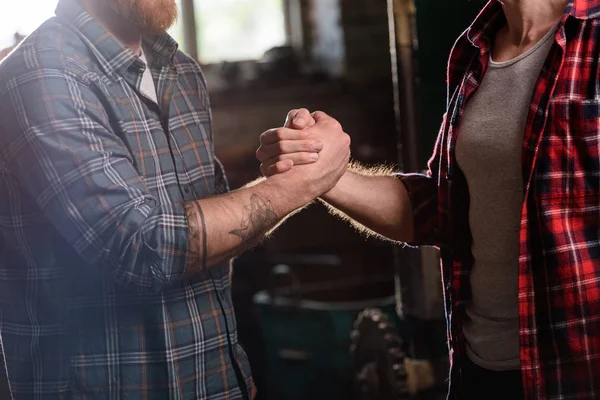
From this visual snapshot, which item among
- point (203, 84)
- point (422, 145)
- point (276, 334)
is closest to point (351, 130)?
point (276, 334)

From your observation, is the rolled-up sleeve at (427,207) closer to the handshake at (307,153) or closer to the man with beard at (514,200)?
the man with beard at (514,200)

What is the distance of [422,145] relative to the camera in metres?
2.70

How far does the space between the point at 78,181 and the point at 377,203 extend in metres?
→ 0.73

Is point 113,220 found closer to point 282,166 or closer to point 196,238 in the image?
point 196,238

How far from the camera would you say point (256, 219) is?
1622 mm

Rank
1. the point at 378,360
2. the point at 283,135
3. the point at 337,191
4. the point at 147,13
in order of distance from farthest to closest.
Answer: the point at 378,360
the point at 337,191
the point at 283,135
the point at 147,13

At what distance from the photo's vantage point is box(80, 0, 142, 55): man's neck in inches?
66.7

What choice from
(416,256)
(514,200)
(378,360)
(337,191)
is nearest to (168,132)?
(337,191)

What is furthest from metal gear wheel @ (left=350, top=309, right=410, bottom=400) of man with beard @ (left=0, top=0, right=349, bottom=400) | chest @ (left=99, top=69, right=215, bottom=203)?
chest @ (left=99, top=69, right=215, bottom=203)

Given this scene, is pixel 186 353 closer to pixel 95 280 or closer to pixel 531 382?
pixel 95 280

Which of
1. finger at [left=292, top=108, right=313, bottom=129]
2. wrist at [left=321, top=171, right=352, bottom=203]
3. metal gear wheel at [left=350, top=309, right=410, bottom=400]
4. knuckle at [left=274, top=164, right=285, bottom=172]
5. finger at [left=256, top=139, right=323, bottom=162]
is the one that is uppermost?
finger at [left=292, top=108, right=313, bottom=129]

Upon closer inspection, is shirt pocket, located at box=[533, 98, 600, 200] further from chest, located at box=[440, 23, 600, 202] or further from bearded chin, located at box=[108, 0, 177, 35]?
bearded chin, located at box=[108, 0, 177, 35]

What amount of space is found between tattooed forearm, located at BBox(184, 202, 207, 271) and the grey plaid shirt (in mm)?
18

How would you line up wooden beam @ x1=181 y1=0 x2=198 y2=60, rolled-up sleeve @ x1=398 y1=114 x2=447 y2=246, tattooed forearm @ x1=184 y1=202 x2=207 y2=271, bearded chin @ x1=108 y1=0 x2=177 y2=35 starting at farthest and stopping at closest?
1. wooden beam @ x1=181 y1=0 x2=198 y2=60
2. rolled-up sleeve @ x1=398 y1=114 x2=447 y2=246
3. bearded chin @ x1=108 y1=0 x2=177 y2=35
4. tattooed forearm @ x1=184 y1=202 x2=207 y2=271
